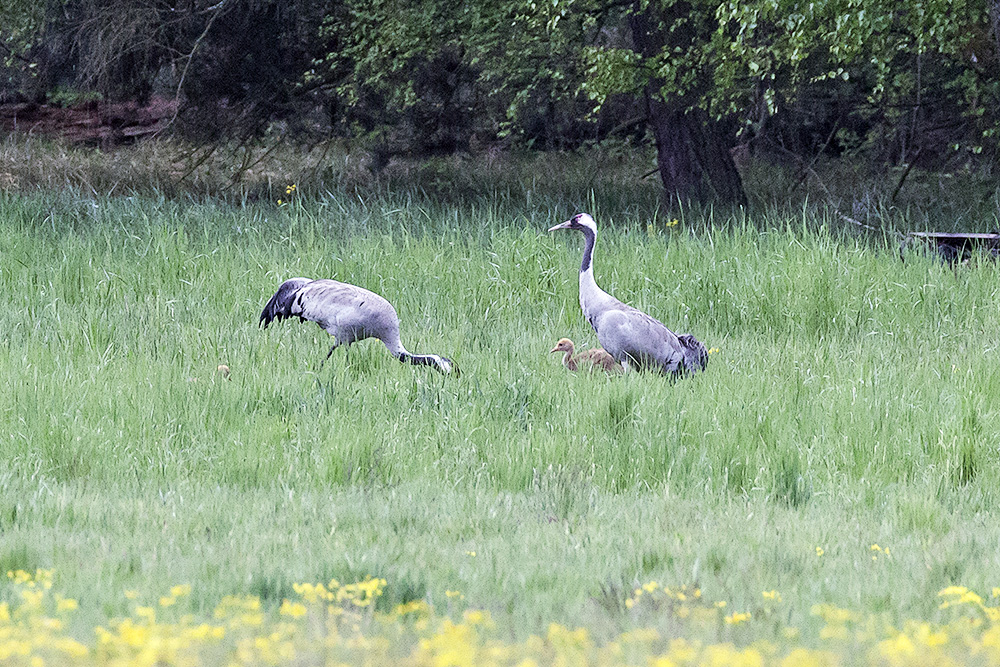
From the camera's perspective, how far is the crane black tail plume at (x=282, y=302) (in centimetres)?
854

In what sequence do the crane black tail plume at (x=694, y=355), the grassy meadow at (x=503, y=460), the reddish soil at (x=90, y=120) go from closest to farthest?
1. the grassy meadow at (x=503, y=460)
2. the crane black tail plume at (x=694, y=355)
3. the reddish soil at (x=90, y=120)

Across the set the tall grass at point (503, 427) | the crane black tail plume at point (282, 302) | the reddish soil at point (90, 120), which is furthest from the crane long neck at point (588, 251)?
the reddish soil at point (90, 120)

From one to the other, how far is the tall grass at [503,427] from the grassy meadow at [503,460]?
2cm

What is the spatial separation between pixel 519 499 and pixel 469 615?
1.87 meters

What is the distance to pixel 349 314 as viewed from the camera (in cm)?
795

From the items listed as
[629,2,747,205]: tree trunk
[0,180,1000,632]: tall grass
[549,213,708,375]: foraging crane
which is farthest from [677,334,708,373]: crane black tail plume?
[629,2,747,205]: tree trunk

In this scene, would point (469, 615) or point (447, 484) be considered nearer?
point (469, 615)

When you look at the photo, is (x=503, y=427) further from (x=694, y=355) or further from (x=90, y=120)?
(x=90, y=120)

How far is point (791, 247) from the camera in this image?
420 inches

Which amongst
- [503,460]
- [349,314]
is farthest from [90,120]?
[503,460]

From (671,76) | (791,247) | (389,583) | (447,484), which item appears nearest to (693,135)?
(671,76)

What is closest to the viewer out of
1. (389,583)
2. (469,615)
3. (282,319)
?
(469,615)

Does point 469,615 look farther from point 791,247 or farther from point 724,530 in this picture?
point 791,247

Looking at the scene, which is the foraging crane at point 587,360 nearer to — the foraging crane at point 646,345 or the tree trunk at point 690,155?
the foraging crane at point 646,345
